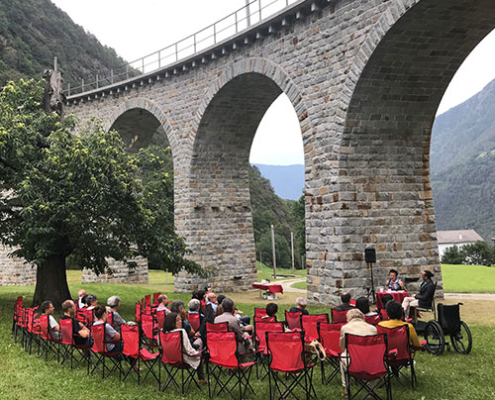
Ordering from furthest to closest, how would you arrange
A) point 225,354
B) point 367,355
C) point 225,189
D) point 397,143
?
point 225,189, point 397,143, point 225,354, point 367,355

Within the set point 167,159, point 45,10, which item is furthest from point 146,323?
point 45,10

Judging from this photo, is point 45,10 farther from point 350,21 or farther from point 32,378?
point 32,378

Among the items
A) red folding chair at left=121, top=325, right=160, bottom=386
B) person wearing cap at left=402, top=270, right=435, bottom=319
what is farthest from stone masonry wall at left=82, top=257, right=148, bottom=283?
red folding chair at left=121, top=325, right=160, bottom=386

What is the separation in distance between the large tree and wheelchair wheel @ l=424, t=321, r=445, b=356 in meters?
7.57

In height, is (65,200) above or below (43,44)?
below

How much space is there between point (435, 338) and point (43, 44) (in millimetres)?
56434

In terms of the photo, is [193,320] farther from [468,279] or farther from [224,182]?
[468,279]

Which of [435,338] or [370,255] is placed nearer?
[435,338]

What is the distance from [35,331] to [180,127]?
13265 millimetres

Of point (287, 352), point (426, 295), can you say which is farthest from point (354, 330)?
point (426, 295)

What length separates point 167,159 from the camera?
51.3 meters

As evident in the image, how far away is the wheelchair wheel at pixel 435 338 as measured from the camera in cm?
798

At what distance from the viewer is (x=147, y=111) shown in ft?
78.9

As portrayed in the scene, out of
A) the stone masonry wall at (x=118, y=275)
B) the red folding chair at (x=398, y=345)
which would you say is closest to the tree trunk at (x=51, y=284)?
the red folding chair at (x=398, y=345)
